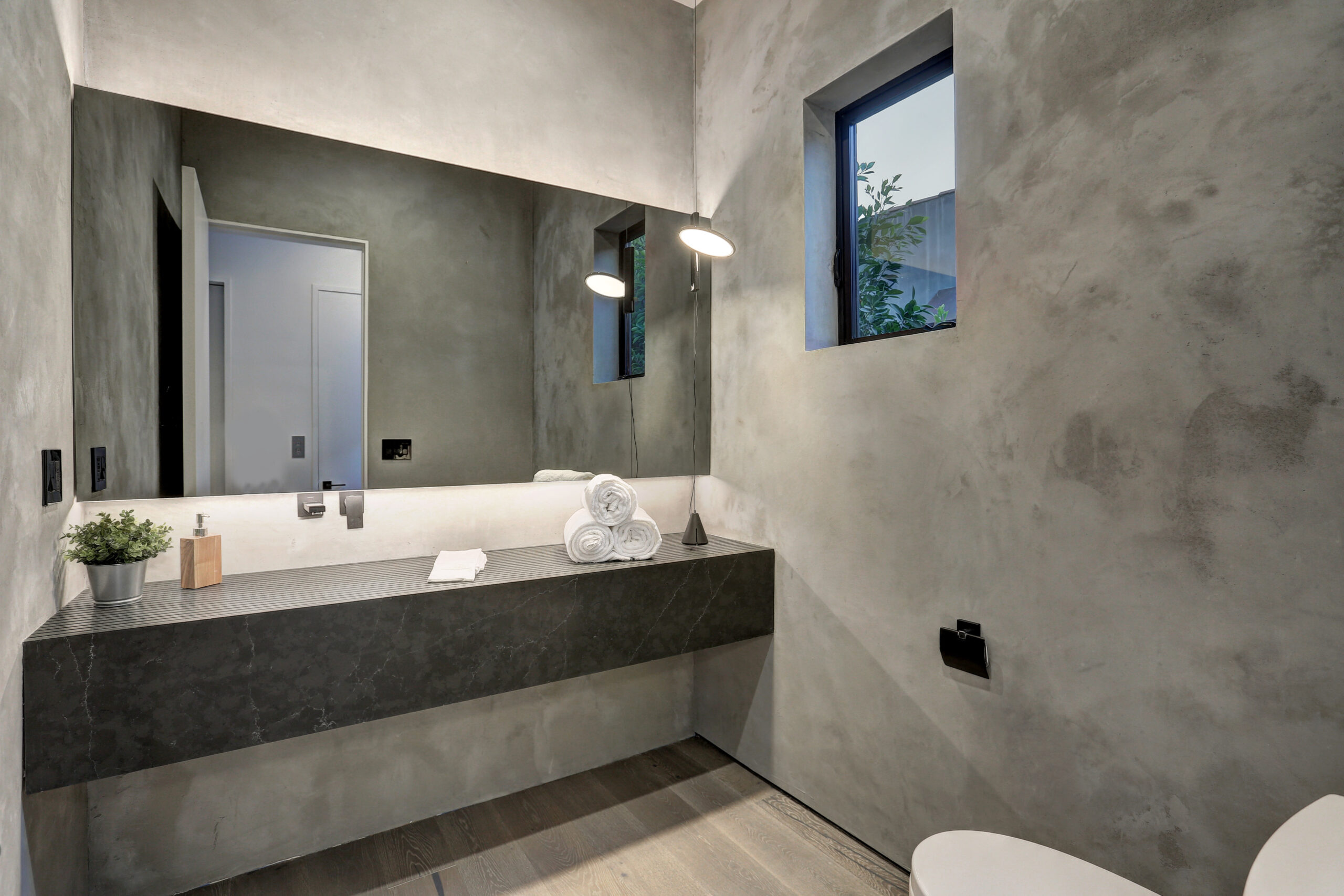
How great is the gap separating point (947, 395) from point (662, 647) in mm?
1044

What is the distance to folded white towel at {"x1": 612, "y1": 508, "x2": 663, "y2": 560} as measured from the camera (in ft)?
6.27

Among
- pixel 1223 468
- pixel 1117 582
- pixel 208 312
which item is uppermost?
pixel 208 312

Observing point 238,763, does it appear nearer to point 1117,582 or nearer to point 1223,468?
point 1117,582

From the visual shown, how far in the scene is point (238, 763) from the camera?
171cm

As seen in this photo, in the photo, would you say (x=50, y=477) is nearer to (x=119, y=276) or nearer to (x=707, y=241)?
(x=119, y=276)

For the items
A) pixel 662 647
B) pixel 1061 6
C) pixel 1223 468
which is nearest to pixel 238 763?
pixel 662 647

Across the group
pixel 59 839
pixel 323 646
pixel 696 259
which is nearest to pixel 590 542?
pixel 323 646

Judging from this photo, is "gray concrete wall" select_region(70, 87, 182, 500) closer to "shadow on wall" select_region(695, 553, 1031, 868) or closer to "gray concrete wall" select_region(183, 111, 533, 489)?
"gray concrete wall" select_region(183, 111, 533, 489)

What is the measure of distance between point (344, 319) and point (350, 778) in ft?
4.27

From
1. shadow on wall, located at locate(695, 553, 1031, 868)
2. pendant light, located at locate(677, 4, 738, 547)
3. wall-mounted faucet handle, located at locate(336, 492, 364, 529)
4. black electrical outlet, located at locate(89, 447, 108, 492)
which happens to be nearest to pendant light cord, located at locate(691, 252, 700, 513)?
pendant light, located at locate(677, 4, 738, 547)

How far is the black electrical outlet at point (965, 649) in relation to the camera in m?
1.50

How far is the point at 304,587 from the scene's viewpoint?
5.09 feet

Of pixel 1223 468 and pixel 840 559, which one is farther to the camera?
pixel 840 559

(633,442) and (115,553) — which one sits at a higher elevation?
(633,442)
